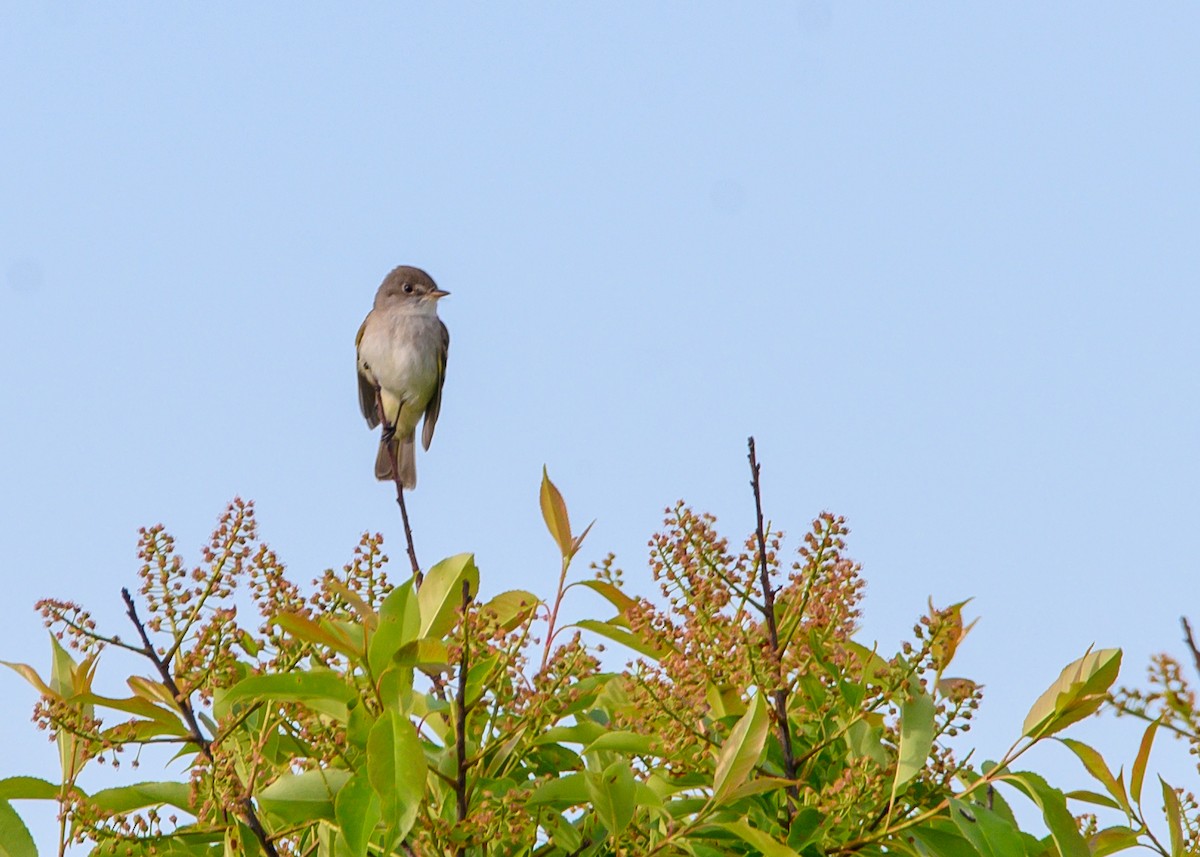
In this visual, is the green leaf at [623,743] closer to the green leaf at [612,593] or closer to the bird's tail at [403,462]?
the green leaf at [612,593]

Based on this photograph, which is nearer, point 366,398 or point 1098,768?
point 1098,768

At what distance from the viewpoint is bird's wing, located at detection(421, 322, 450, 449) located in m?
11.3

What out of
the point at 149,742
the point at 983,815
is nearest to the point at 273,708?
the point at 149,742

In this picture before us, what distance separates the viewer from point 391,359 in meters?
10.9

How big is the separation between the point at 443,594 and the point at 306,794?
0.41m

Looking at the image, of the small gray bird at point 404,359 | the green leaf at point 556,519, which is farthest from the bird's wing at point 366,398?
the green leaf at point 556,519

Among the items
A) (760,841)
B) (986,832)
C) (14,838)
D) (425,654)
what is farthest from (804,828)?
(14,838)

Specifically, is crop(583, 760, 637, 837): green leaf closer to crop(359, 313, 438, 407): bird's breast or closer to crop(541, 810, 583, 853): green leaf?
crop(541, 810, 583, 853): green leaf

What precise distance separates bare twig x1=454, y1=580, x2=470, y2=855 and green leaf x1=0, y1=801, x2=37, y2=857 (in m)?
0.79

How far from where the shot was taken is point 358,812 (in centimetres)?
229

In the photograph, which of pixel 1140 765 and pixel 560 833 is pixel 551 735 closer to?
pixel 560 833

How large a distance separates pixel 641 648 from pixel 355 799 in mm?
875

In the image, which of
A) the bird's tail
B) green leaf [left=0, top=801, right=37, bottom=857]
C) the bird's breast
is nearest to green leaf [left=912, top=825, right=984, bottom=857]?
green leaf [left=0, top=801, right=37, bottom=857]

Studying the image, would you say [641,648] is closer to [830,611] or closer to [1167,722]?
[830,611]
